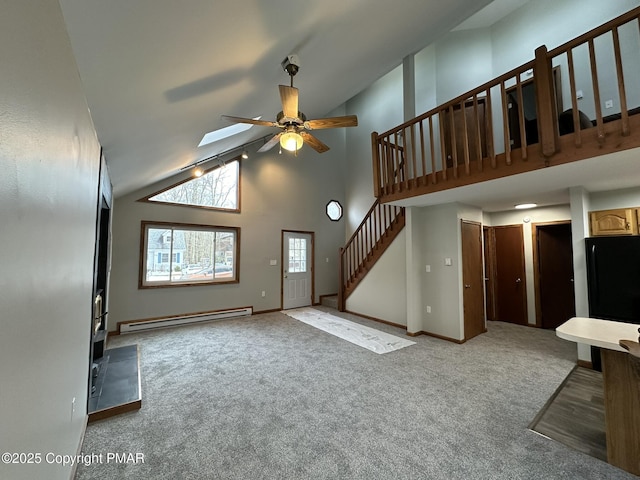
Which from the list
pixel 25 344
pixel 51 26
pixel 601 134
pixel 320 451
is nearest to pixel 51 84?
pixel 51 26

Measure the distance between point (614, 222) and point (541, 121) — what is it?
7.14 feet

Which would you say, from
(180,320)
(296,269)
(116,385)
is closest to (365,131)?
(296,269)

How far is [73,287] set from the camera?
1633 millimetres

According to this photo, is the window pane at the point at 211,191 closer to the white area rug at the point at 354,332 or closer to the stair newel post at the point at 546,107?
the white area rug at the point at 354,332

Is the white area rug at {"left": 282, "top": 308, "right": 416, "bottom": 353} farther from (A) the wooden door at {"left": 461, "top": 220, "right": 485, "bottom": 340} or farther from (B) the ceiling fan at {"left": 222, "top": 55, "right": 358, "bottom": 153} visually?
(B) the ceiling fan at {"left": 222, "top": 55, "right": 358, "bottom": 153}

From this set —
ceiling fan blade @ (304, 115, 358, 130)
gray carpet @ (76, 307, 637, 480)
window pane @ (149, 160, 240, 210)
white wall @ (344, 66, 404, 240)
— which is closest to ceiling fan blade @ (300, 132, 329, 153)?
ceiling fan blade @ (304, 115, 358, 130)

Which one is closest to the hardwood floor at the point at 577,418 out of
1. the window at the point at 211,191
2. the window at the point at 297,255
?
the window at the point at 297,255

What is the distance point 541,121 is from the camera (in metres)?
2.46

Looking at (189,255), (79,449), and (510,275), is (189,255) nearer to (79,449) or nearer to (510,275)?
(79,449)

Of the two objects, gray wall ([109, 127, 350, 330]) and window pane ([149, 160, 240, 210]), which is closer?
gray wall ([109, 127, 350, 330])

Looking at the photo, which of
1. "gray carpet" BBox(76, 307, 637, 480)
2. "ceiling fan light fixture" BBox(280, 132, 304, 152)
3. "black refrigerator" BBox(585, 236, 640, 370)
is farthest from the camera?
"black refrigerator" BBox(585, 236, 640, 370)

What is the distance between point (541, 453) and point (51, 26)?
11.8 ft

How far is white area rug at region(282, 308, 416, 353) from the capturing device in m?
3.90

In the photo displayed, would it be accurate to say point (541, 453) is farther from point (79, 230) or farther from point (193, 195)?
point (193, 195)
